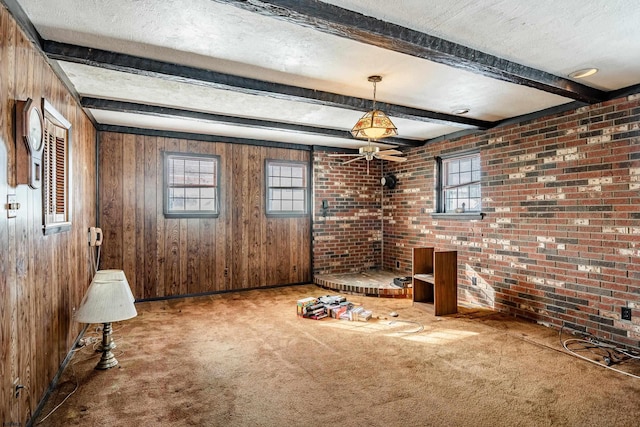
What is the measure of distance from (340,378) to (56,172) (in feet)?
9.18

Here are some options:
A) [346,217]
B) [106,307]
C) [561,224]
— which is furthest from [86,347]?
[561,224]

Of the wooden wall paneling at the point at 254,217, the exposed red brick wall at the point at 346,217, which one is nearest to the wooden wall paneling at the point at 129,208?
the wooden wall paneling at the point at 254,217

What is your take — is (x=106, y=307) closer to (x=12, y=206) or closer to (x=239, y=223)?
(x=12, y=206)

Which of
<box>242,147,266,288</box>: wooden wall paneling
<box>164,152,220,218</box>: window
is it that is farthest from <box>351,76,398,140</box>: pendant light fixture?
<box>164,152,220,218</box>: window

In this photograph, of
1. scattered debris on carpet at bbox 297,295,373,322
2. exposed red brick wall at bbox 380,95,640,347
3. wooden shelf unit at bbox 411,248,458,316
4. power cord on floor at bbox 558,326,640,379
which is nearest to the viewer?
power cord on floor at bbox 558,326,640,379

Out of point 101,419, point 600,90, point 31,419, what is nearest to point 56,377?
point 31,419

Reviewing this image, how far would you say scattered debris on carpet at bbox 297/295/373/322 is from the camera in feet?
14.6

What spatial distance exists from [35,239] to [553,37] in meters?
3.75

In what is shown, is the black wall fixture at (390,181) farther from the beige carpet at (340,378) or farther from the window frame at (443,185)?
the beige carpet at (340,378)

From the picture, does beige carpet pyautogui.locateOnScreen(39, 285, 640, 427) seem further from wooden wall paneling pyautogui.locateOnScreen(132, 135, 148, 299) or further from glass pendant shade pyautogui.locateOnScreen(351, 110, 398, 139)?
glass pendant shade pyautogui.locateOnScreen(351, 110, 398, 139)

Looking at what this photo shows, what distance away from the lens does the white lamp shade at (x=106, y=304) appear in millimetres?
2963

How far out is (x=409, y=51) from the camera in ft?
8.45

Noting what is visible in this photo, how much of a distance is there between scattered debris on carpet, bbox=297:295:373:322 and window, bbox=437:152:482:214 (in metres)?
2.26

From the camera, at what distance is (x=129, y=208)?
17.1 feet
